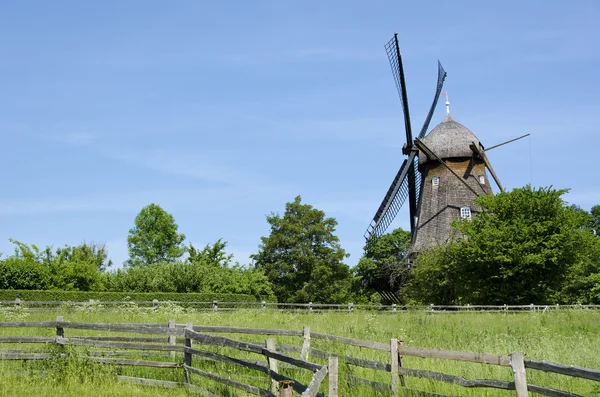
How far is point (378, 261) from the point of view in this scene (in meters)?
68.2

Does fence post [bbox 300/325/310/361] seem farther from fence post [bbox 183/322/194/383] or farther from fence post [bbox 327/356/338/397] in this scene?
fence post [bbox 327/356/338/397]

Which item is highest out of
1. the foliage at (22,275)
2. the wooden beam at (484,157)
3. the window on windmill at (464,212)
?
the wooden beam at (484,157)

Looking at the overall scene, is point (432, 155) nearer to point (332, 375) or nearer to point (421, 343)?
point (421, 343)

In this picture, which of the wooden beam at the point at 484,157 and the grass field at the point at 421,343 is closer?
the grass field at the point at 421,343

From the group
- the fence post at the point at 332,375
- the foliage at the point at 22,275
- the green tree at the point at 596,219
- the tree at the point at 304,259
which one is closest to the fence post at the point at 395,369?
the fence post at the point at 332,375

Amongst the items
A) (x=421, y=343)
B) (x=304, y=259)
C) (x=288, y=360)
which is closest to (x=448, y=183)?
(x=304, y=259)

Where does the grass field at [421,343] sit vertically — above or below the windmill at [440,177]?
below

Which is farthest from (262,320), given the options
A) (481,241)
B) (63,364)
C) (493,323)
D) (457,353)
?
(481,241)

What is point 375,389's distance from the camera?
30.6 feet

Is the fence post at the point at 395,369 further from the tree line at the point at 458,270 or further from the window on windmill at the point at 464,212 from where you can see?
the window on windmill at the point at 464,212

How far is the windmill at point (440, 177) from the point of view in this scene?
158 feet

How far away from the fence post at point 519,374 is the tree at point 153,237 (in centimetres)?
6317

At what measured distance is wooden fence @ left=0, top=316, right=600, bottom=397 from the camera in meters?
6.96

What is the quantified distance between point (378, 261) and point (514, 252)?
92.9 feet
